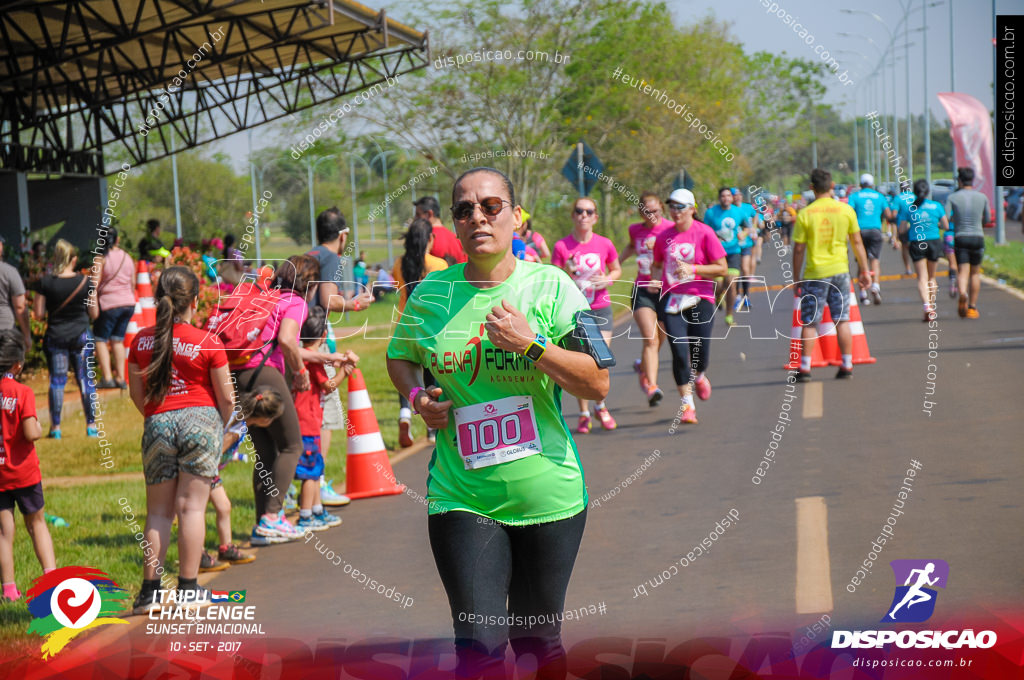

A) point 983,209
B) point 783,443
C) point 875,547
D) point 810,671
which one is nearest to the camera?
point 810,671

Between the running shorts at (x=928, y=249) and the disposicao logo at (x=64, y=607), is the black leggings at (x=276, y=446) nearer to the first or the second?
the disposicao logo at (x=64, y=607)

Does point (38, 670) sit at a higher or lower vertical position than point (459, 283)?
lower

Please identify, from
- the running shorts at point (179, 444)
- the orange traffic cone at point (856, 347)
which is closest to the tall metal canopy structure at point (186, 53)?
the orange traffic cone at point (856, 347)

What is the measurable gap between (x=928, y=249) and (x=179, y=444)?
43.7 feet

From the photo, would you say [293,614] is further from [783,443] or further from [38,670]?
[783,443]

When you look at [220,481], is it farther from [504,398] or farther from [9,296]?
[9,296]

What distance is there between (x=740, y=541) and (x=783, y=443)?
287cm

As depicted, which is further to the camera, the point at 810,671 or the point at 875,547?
the point at 875,547

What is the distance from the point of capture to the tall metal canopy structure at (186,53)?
16156mm

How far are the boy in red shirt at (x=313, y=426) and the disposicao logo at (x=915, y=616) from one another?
3.63 m

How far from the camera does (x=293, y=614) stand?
5.78 m

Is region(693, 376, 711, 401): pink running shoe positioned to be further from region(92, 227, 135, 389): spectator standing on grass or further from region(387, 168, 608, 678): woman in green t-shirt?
region(387, 168, 608, 678): woman in green t-shirt

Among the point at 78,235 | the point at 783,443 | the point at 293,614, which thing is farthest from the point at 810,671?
the point at 78,235

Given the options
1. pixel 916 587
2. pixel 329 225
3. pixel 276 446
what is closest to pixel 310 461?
pixel 276 446
